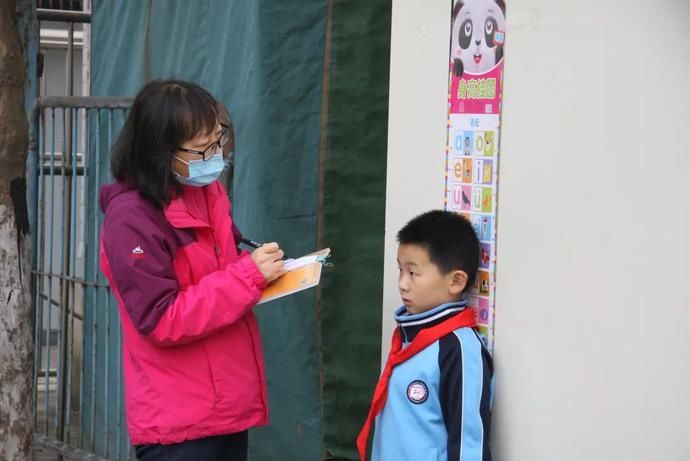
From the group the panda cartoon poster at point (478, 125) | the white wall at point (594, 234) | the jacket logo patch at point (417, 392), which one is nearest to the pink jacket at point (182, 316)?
the jacket logo patch at point (417, 392)

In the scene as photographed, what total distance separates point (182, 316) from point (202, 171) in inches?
16.6

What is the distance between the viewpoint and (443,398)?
2889mm

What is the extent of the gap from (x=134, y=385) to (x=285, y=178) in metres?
1.41

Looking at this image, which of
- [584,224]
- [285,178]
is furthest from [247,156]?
[584,224]

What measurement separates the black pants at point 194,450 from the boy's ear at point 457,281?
2.65 ft

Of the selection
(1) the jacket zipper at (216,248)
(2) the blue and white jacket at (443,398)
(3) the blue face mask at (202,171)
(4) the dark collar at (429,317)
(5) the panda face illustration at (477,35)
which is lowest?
(2) the blue and white jacket at (443,398)

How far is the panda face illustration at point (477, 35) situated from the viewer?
2900mm

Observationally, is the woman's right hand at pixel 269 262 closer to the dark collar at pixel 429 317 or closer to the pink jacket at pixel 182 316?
the pink jacket at pixel 182 316

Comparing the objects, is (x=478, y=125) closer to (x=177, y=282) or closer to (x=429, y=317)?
(x=429, y=317)

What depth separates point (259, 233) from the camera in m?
4.38

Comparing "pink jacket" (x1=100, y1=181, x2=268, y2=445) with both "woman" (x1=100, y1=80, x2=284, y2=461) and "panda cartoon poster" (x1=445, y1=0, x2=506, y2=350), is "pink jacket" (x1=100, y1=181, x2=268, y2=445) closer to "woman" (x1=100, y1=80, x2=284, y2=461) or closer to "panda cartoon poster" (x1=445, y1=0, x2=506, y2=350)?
"woman" (x1=100, y1=80, x2=284, y2=461)

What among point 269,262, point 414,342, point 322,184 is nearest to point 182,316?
point 269,262

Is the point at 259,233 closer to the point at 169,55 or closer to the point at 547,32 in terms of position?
the point at 169,55

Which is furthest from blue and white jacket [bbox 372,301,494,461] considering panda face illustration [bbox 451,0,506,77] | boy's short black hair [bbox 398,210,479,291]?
panda face illustration [bbox 451,0,506,77]
